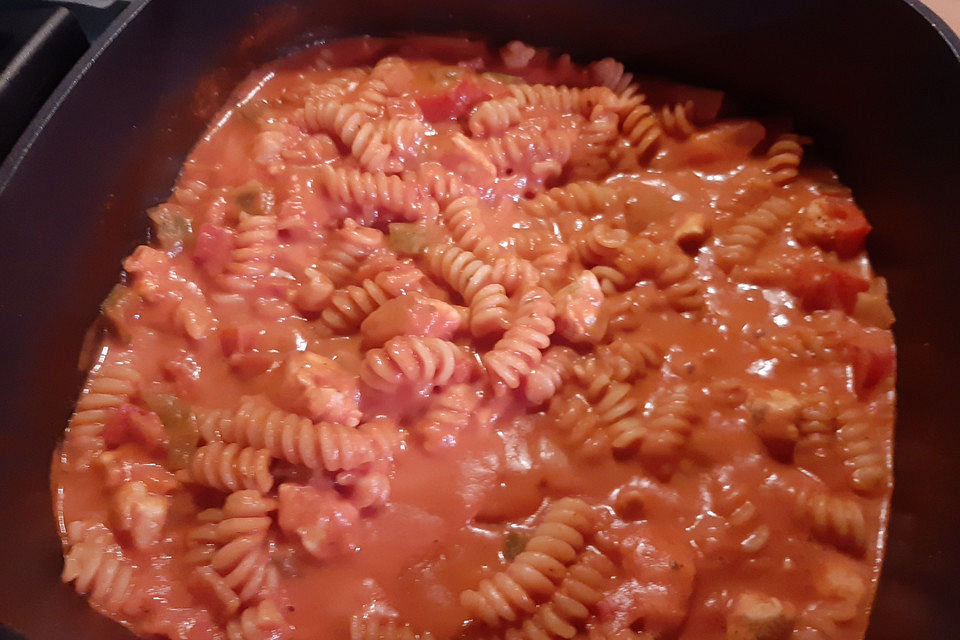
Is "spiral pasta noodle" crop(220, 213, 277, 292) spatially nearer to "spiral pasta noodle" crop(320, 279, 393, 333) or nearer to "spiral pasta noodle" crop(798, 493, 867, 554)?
"spiral pasta noodle" crop(320, 279, 393, 333)

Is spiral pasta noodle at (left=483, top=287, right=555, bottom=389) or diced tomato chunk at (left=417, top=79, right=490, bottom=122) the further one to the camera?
diced tomato chunk at (left=417, top=79, right=490, bottom=122)

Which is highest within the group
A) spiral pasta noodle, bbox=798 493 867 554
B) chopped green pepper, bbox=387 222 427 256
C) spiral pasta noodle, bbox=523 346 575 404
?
chopped green pepper, bbox=387 222 427 256

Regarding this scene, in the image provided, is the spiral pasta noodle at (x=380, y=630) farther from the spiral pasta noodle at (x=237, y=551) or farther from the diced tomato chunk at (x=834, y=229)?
the diced tomato chunk at (x=834, y=229)

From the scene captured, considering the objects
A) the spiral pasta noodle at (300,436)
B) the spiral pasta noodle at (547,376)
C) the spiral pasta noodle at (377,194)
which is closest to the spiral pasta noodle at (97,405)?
the spiral pasta noodle at (300,436)

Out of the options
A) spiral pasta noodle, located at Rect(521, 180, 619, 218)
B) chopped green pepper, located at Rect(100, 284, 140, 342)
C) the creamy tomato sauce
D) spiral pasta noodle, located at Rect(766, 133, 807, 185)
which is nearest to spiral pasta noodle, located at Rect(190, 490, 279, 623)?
the creamy tomato sauce

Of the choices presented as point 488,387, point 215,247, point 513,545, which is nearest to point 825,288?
point 488,387

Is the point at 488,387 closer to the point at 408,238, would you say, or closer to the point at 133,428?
the point at 408,238

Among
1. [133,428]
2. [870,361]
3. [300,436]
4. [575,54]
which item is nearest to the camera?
[300,436]
